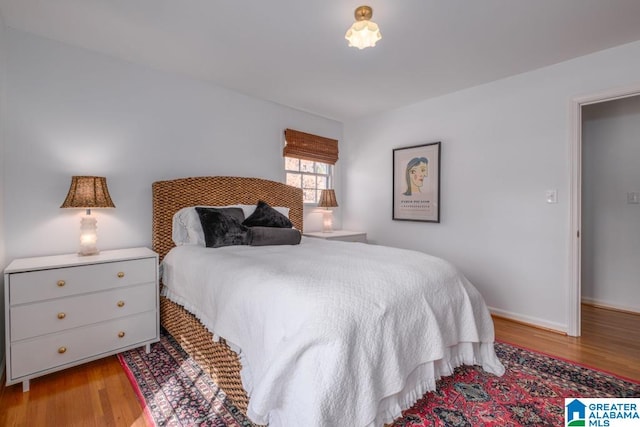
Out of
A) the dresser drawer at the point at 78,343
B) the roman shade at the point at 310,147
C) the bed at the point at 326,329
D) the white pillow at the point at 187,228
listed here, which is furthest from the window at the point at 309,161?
the dresser drawer at the point at 78,343

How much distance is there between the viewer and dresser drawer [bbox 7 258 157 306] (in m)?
1.81

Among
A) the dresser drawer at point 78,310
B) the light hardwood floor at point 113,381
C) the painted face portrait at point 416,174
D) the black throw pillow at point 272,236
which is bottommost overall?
the light hardwood floor at point 113,381

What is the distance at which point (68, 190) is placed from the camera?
7.76 feet

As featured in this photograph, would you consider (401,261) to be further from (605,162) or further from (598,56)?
(605,162)

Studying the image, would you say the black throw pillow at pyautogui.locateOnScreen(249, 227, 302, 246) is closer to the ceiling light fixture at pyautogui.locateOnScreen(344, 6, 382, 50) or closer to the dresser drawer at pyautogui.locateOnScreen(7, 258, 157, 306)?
the dresser drawer at pyautogui.locateOnScreen(7, 258, 157, 306)

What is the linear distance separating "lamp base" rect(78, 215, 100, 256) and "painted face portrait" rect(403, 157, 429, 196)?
3273 millimetres

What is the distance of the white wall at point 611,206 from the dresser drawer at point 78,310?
467 centimetres

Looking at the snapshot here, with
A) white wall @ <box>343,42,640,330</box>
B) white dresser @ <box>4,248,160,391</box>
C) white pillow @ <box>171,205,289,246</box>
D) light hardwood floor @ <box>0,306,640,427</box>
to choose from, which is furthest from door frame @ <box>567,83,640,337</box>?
white dresser @ <box>4,248,160,391</box>

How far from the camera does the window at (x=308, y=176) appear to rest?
4.05 m

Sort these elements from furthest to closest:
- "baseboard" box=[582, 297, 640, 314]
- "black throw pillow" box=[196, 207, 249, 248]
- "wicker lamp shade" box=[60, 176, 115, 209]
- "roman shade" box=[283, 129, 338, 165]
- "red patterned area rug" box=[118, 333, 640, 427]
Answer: "roman shade" box=[283, 129, 338, 165], "baseboard" box=[582, 297, 640, 314], "black throw pillow" box=[196, 207, 249, 248], "wicker lamp shade" box=[60, 176, 115, 209], "red patterned area rug" box=[118, 333, 640, 427]

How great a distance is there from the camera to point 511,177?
2.99m

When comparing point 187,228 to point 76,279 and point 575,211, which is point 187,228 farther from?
point 575,211

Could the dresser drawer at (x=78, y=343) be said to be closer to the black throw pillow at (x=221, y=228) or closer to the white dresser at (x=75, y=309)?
the white dresser at (x=75, y=309)

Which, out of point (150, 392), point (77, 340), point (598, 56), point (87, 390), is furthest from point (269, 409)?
point (598, 56)
